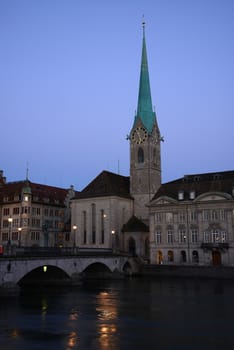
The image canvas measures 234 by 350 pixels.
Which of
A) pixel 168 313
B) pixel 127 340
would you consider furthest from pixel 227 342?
pixel 168 313

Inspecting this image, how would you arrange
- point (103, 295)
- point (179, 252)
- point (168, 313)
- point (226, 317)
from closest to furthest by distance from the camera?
point (226, 317) < point (168, 313) < point (103, 295) < point (179, 252)

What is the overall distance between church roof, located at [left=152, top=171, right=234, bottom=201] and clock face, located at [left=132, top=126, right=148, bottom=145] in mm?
15599

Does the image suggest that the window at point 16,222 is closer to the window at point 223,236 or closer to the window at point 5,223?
the window at point 5,223

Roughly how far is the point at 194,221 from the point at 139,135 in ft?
87.7

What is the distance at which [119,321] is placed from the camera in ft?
94.5

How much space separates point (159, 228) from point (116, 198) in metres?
11.8

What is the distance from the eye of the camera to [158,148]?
95500 millimetres

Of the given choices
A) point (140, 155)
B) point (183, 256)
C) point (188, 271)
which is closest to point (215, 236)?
point (183, 256)

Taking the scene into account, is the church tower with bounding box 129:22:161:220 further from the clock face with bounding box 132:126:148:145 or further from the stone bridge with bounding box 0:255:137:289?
the stone bridge with bounding box 0:255:137:289

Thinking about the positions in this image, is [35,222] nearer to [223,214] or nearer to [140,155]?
[140,155]

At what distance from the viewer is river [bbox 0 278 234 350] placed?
22.9 metres

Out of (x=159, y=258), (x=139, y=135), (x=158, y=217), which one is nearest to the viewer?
(x=159, y=258)

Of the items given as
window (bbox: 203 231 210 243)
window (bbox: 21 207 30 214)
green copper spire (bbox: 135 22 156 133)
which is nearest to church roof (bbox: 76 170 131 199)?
window (bbox: 21 207 30 214)

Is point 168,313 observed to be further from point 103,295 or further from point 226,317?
point 103,295
